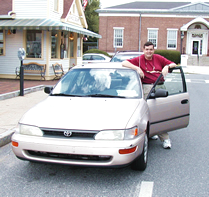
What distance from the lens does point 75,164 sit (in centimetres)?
397

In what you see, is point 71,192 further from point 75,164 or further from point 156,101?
point 156,101

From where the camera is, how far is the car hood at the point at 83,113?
403 centimetres

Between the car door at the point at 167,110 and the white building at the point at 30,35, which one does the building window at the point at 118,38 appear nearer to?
the white building at the point at 30,35

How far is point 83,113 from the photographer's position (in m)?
4.32

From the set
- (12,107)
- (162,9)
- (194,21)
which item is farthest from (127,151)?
(162,9)

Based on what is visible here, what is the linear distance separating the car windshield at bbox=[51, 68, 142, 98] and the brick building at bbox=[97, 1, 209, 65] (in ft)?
118

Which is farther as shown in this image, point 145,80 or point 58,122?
point 145,80

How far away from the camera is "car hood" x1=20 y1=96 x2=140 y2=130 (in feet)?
13.2

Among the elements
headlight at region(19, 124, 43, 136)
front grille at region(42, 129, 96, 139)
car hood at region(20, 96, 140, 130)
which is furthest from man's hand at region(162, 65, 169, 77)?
headlight at region(19, 124, 43, 136)

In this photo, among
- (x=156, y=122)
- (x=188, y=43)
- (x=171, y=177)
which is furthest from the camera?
(x=188, y=43)

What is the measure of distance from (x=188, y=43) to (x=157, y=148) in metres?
37.9

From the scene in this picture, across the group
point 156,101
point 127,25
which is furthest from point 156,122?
point 127,25

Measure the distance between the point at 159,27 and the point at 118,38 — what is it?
5.42 metres

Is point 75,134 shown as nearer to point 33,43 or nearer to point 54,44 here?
point 33,43
